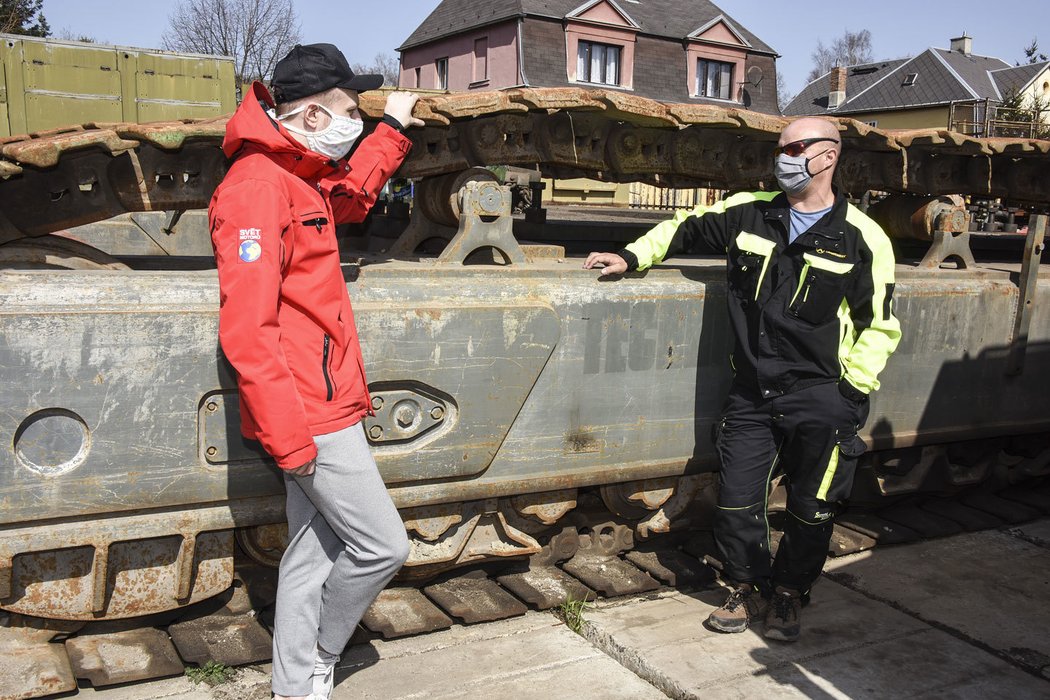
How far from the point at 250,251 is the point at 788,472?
243cm

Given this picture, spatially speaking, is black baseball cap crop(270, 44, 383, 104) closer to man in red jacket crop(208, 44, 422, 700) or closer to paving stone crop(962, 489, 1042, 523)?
man in red jacket crop(208, 44, 422, 700)

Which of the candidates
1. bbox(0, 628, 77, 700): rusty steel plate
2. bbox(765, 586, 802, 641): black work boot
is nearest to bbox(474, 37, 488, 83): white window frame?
bbox(765, 586, 802, 641): black work boot

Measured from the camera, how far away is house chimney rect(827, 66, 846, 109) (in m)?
55.8

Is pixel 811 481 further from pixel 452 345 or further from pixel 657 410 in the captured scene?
pixel 452 345

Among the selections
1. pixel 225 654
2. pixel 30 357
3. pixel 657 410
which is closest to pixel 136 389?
pixel 30 357

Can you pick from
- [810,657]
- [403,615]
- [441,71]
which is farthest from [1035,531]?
[441,71]

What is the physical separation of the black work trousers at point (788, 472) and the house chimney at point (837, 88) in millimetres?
54886

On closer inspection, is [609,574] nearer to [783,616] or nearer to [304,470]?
[783,616]

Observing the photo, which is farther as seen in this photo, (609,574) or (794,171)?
(609,574)

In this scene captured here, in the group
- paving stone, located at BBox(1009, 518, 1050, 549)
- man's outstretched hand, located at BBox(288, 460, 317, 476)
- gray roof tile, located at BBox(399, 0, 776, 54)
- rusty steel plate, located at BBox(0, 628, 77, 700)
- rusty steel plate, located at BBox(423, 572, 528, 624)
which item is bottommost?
paving stone, located at BBox(1009, 518, 1050, 549)

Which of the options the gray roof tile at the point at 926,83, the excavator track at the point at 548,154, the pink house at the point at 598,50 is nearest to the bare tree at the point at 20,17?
the pink house at the point at 598,50

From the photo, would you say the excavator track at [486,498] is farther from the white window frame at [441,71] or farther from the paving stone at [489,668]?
the white window frame at [441,71]

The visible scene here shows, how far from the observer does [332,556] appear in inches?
134

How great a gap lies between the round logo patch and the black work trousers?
2.17m
